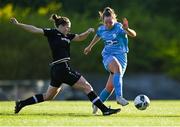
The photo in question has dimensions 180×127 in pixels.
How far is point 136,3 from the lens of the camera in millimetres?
55938

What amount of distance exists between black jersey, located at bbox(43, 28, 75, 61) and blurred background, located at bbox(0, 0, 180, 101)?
114 ft

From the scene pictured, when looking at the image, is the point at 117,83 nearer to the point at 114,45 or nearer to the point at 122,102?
the point at 122,102

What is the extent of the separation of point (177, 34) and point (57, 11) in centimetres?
851

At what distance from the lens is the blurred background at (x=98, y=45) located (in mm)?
50594

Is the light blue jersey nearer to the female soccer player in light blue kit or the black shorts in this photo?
the female soccer player in light blue kit

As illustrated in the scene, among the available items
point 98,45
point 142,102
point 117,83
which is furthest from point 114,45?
point 98,45

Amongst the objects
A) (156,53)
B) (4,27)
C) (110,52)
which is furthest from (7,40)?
(110,52)

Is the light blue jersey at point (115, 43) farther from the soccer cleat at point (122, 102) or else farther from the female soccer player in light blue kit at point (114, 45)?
the soccer cleat at point (122, 102)

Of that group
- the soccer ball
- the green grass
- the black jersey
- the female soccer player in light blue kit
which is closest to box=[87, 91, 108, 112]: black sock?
the green grass

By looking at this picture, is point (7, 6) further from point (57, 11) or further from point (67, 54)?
point (67, 54)

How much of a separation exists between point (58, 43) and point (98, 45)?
3710 centimetres

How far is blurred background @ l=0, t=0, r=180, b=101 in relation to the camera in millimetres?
50594

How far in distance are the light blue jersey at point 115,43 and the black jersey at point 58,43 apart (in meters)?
0.95

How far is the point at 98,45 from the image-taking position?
2031 inches
